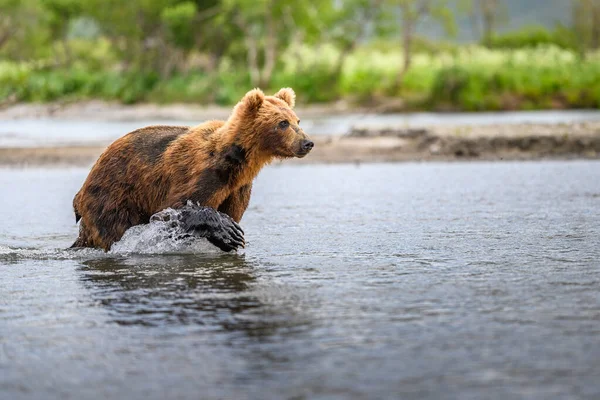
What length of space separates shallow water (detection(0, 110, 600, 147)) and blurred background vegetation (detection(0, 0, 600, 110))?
2565 mm

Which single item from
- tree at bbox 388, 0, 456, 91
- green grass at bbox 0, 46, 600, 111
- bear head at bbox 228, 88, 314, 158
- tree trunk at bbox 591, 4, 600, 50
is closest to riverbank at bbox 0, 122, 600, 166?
bear head at bbox 228, 88, 314, 158

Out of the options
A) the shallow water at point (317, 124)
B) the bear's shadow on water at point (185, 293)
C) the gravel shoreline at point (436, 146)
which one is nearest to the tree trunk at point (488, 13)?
the shallow water at point (317, 124)

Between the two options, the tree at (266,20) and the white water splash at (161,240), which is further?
the tree at (266,20)

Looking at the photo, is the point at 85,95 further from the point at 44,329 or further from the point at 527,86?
the point at 44,329

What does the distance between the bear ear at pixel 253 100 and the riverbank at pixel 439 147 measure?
10836mm

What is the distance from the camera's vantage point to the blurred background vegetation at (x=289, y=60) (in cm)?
3497

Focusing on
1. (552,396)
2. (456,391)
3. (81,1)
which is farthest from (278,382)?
(81,1)

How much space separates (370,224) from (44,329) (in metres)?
4.85

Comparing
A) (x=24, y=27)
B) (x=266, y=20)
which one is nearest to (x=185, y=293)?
(x=266, y=20)

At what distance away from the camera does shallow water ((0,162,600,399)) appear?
453 centimetres

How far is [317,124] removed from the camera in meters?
29.2

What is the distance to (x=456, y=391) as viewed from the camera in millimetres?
4312

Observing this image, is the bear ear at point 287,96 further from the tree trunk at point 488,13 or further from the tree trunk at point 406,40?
the tree trunk at point 488,13

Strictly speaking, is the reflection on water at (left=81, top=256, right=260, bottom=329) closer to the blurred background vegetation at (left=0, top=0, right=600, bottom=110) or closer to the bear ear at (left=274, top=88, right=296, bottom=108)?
the bear ear at (left=274, top=88, right=296, bottom=108)
